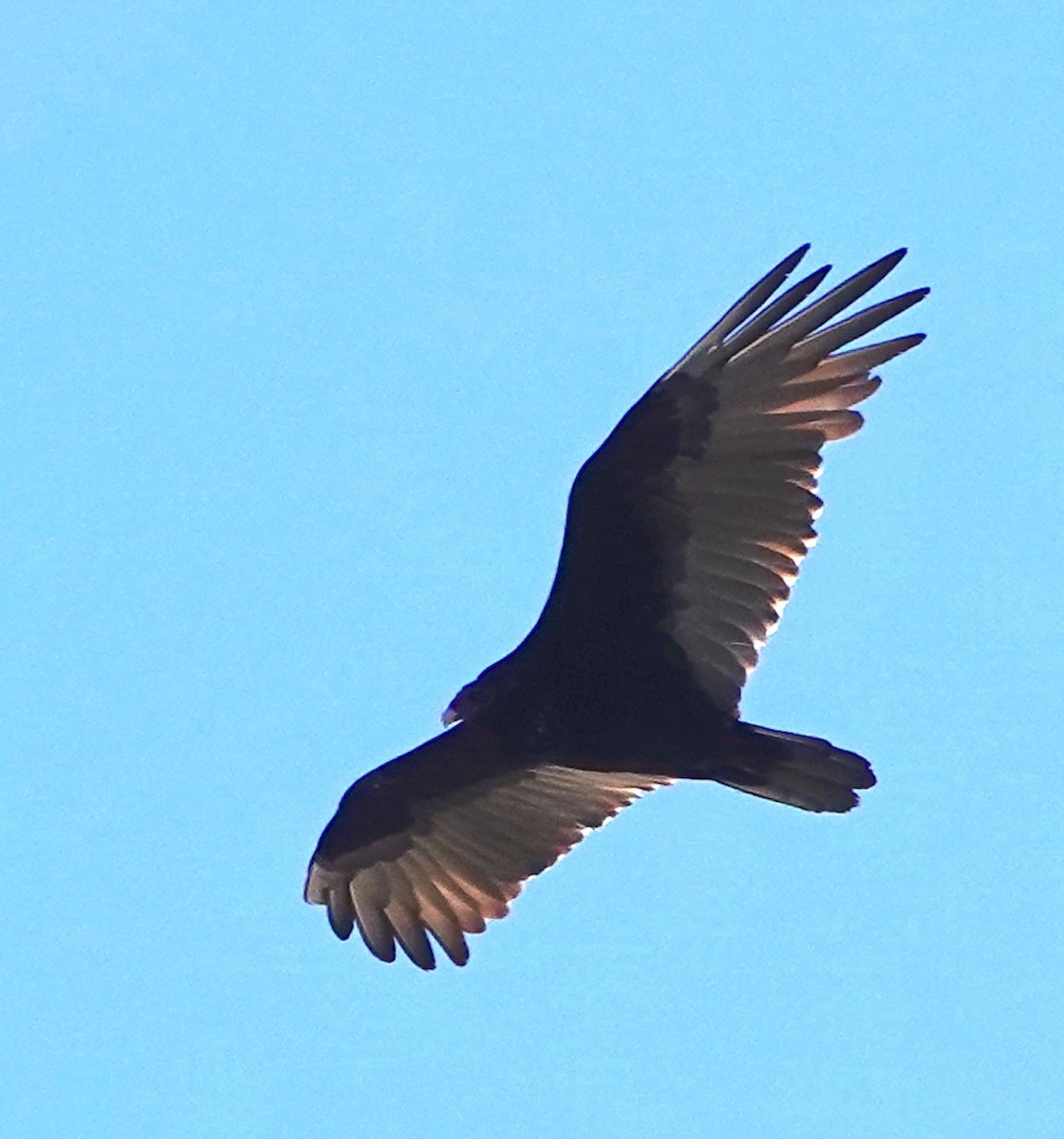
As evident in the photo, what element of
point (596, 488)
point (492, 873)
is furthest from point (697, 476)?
point (492, 873)

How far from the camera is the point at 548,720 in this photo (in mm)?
10047

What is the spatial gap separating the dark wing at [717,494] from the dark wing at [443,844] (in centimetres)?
95

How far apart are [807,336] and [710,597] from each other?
990 mm

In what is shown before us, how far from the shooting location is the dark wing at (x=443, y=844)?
10812 millimetres

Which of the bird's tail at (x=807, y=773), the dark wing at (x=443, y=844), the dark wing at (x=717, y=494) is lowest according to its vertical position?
the bird's tail at (x=807, y=773)

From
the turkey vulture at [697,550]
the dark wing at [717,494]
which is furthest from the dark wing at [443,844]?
the dark wing at [717,494]

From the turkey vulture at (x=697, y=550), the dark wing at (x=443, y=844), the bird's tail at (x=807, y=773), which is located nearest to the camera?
the bird's tail at (x=807, y=773)

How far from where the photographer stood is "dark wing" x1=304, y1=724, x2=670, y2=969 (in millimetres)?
10812

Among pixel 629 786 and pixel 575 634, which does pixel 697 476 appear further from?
pixel 629 786

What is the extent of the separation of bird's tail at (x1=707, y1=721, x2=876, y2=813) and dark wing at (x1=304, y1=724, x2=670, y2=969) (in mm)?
1115

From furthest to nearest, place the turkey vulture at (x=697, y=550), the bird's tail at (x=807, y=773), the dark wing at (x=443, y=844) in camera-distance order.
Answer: the dark wing at (x=443, y=844), the turkey vulture at (x=697, y=550), the bird's tail at (x=807, y=773)

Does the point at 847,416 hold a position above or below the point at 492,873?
above

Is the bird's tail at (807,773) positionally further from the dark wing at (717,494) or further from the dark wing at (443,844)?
the dark wing at (443,844)

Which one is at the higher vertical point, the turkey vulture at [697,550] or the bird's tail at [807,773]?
the turkey vulture at [697,550]
